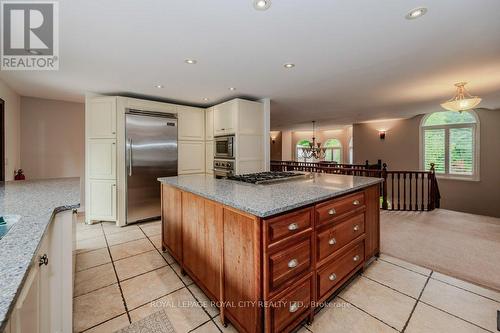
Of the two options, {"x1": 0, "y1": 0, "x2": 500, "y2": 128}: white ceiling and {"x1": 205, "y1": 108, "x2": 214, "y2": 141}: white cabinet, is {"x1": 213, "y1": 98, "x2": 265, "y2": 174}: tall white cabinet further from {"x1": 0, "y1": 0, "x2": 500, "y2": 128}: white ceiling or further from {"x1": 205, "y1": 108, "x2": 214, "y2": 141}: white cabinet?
{"x1": 0, "y1": 0, "x2": 500, "y2": 128}: white ceiling

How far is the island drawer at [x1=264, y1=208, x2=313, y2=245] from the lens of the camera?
4.15ft

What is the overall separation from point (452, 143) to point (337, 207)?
6350 millimetres

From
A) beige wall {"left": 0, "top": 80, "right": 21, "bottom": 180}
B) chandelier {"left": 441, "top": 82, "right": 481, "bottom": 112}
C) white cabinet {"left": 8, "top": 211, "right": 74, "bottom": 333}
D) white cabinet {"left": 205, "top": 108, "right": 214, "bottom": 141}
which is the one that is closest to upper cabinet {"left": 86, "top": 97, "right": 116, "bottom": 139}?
beige wall {"left": 0, "top": 80, "right": 21, "bottom": 180}

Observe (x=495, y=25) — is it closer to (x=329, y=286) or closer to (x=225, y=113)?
(x=329, y=286)

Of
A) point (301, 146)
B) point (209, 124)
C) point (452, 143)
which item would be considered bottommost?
point (452, 143)

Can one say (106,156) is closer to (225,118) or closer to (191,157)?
(191,157)

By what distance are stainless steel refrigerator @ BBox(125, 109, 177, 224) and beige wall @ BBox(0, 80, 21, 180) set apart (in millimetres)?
1596

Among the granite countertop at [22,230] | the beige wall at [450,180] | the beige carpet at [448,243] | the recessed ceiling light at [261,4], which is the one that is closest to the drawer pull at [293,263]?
the granite countertop at [22,230]

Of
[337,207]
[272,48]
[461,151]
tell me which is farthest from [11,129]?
[461,151]

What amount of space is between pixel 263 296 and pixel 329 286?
0.73m

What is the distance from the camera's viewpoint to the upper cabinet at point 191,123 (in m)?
4.14

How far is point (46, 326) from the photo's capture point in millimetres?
1142

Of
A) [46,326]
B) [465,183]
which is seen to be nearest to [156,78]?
[46,326]

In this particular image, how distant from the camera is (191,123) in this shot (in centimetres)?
428
